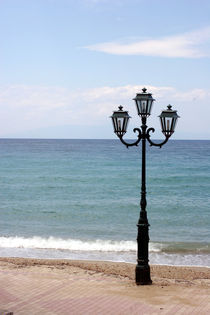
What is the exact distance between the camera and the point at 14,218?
2402 cm

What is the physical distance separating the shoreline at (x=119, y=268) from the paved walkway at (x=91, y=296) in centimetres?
107

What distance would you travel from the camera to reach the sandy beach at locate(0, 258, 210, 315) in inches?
352

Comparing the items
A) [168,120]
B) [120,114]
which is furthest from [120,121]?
[168,120]

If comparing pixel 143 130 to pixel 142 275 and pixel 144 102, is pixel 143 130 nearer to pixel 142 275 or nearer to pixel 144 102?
pixel 144 102

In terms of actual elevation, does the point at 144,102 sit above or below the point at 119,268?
above

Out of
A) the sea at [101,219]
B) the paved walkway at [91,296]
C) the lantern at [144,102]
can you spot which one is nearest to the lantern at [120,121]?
the lantern at [144,102]

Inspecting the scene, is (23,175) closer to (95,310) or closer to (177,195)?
(177,195)

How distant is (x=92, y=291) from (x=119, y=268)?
12.8 ft

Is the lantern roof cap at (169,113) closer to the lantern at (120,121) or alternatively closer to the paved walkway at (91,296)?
the lantern at (120,121)

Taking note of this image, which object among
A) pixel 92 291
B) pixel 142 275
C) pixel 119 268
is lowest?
pixel 119 268

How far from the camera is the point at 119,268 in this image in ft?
45.8

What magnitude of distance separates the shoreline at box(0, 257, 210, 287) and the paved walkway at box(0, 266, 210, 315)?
1.07m

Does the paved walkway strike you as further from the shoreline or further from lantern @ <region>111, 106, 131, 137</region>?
lantern @ <region>111, 106, 131, 137</region>

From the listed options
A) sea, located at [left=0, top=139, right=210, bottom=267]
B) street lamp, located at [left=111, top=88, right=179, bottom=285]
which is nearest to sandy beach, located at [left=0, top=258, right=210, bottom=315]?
street lamp, located at [left=111, top=88, right=179, bottom=285]
